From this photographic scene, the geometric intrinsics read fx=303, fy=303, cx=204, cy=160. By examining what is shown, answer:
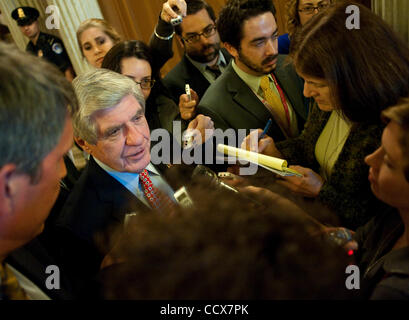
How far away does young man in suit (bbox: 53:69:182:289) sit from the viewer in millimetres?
1220

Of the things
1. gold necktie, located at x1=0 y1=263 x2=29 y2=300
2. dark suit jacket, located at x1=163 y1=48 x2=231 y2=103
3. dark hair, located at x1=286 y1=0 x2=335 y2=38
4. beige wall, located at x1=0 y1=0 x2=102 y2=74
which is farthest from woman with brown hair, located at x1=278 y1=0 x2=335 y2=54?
gold necktie, located at x1=0 y1=263 x2=29 y2=300

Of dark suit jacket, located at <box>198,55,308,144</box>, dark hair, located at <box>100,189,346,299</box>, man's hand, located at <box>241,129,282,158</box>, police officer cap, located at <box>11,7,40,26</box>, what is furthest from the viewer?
police officer cap, located at <box>11,7,40,26</box>

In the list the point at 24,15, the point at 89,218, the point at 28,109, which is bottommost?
the point at 89,218

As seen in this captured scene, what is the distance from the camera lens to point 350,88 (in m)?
1.23

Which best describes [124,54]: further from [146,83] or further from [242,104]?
[242,104]

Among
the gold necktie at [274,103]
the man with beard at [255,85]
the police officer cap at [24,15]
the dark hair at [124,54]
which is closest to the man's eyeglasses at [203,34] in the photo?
the man with beard at [255,85]

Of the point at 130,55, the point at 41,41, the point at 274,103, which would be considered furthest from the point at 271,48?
the point at 41,41

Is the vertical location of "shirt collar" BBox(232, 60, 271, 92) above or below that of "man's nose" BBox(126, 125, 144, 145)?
below

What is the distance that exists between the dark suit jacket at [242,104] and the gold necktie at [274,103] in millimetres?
43

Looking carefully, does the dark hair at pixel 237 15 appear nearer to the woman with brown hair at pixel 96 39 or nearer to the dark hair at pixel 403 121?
the woman with brown hair at pixel 96 39

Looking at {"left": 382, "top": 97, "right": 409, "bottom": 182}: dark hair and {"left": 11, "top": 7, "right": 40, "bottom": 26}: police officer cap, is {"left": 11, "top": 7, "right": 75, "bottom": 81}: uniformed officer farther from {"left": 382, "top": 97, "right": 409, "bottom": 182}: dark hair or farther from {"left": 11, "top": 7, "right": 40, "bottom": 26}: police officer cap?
{"left": 382, "top": 97, "right": 409, "bottom": 182}: dark hair

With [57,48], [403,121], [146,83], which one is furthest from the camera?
[57,48]

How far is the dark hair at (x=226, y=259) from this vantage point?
0.42 meters

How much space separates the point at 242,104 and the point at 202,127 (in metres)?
0.33
